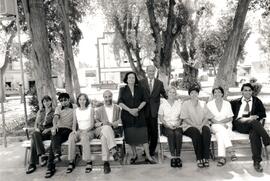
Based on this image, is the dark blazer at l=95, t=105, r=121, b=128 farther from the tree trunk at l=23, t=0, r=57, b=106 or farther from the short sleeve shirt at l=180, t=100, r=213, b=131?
the tree trunk at l=23, t=0, r=57, b=106

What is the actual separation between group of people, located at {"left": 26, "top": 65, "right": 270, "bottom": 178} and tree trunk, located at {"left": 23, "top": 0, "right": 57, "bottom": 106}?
2.57 metres

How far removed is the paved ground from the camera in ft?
19.3

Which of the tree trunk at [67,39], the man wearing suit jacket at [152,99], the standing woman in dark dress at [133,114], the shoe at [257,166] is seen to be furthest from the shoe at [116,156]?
the tree trunk at [67,39]

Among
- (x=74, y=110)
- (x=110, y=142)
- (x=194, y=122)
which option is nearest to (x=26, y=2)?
(x=74, y=110)

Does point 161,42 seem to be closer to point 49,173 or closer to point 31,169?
point 31,169

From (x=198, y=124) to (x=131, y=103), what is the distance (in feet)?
4.21

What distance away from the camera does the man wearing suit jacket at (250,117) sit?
6324mm

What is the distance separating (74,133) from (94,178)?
1.01m

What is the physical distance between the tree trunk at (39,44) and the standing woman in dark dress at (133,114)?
339 centimetres

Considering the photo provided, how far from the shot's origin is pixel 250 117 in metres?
6.70

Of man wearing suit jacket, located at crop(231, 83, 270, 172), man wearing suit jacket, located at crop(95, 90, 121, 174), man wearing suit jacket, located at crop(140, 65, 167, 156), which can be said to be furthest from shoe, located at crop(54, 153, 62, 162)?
man wearing suit jacket, located at crop(231, 83, 270, 172)

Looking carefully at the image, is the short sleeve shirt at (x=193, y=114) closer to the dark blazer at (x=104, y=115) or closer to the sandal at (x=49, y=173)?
the dark blazer at (x=104, y=115)

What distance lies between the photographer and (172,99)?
6945 mm

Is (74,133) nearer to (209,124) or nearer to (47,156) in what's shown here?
(47,156)
